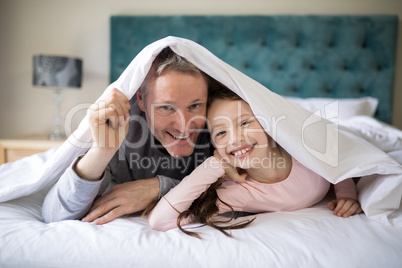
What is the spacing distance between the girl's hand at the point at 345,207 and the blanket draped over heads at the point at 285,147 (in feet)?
0.09

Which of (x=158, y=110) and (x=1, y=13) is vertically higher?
(x=1, y=13)

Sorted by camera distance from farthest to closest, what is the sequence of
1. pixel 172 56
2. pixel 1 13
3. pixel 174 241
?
pixel 1 13, pixel 172 56, pixel 174 241

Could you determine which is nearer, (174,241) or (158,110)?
(174,241)

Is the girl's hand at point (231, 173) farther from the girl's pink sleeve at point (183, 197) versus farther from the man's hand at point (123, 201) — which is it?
the man's hand at point (123, 201)

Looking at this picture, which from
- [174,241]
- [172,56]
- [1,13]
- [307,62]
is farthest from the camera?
[1,13]

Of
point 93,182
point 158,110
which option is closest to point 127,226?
point 93,182

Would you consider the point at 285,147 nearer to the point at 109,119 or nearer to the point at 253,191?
the point at 253,191

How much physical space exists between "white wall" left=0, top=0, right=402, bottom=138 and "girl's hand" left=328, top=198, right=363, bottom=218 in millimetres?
2158

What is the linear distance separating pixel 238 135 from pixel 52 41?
8.50ft

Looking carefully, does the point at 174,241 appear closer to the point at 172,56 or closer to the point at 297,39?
the point at 172,56

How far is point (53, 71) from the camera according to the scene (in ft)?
7.44

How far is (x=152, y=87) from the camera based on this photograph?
957mm

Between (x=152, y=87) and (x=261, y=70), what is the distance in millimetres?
1753

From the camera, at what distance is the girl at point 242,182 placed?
2.76ft
